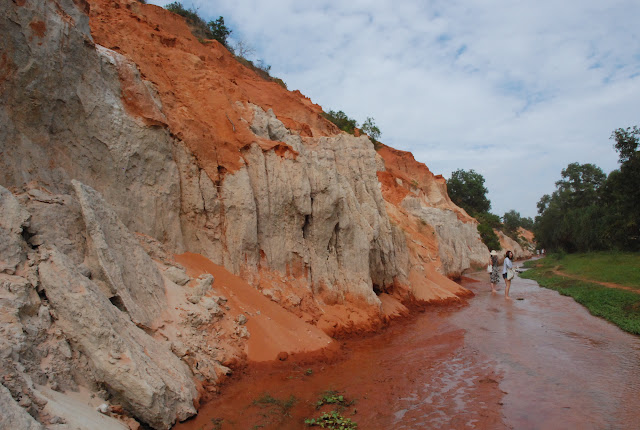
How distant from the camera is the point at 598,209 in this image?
3178 cm

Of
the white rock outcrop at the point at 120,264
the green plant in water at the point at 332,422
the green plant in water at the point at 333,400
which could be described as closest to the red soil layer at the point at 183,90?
the white rock outcrop at the point at 120,264

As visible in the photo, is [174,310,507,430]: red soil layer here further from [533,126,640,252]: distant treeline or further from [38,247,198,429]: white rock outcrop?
[533,126,640,252]: distant treeline

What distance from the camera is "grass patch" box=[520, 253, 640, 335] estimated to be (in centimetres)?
1164

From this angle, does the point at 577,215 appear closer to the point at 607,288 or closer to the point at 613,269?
the point at 613,269

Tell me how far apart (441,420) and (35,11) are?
8.26m

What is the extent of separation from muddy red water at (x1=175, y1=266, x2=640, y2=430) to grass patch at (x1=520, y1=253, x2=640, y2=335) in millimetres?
1937

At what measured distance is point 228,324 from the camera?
6727mm

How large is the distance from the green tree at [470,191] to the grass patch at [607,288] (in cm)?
2157

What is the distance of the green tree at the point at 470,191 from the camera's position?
50.4 meters

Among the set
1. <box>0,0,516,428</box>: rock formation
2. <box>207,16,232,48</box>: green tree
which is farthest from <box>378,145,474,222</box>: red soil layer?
<box>0,0,516,428</box>: rock formation

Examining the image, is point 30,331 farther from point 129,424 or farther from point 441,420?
point 441,420

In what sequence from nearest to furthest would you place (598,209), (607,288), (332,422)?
1. (332,422)
2. (607,288)
3. (598,209)

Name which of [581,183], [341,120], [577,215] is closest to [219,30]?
[341,120]

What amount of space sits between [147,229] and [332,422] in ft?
15.5
